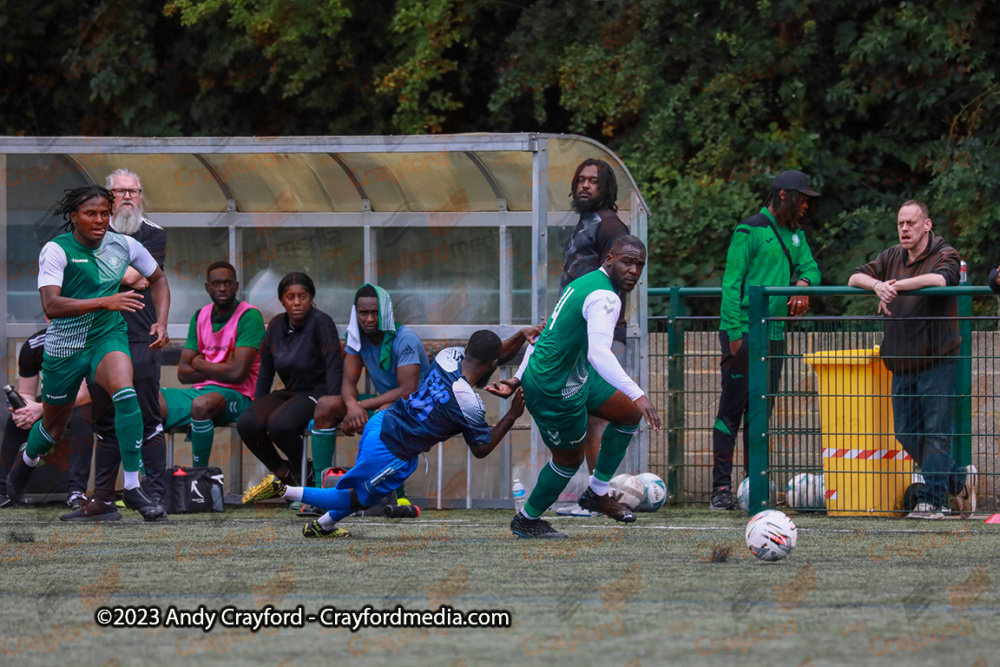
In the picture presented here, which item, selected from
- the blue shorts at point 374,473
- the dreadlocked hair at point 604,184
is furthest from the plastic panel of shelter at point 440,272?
the blue shorts at point 374,473

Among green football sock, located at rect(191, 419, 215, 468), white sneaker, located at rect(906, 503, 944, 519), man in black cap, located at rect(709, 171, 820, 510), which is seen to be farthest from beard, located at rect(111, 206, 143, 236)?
white sneaker, located at rect(906, 503, 944, 519)

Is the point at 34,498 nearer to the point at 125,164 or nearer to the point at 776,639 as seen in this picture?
the point at 125,164

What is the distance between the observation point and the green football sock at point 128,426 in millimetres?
8055

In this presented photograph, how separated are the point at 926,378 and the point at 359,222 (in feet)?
14.8

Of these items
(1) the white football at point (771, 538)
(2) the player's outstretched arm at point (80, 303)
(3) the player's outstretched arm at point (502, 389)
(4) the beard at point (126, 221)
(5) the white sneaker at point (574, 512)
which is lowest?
(5) the white sneaker at point (574, 512)

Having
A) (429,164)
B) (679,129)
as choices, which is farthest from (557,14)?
(429,164)

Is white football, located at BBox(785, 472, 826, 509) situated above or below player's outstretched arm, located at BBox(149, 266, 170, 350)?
below

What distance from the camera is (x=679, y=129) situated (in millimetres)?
15250

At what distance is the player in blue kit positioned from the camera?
275 inches

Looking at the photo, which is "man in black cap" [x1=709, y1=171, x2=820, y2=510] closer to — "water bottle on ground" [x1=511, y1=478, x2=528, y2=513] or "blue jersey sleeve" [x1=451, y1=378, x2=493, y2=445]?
"water bottle on ground" [x1=511, y1=478, x2=528, y2=513]

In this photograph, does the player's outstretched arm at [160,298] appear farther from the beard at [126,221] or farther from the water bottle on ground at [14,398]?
the water bottle on ground at [14,398]

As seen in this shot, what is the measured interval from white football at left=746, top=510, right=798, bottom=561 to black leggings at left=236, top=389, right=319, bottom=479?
4473 millimetres

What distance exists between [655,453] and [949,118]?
20.8 feet

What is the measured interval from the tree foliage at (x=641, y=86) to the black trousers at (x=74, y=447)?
643 centimetres
